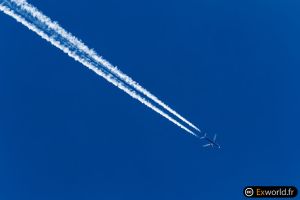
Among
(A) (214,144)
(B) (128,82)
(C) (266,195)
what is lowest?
(C) (266,195)

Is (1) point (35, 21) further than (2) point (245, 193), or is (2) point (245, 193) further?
(2) point (245, 193)

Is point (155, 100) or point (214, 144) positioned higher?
point (214, 144)

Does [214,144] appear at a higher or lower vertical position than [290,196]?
higher

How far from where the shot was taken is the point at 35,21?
68.4 feet

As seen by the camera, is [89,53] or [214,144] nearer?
[89,53]

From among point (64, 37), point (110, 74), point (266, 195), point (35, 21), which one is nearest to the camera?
point (35, 21)

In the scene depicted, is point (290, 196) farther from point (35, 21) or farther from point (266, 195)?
point (35, 21)

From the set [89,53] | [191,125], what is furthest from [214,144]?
[89,53]

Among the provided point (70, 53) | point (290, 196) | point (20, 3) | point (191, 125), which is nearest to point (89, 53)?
point (70, 53)

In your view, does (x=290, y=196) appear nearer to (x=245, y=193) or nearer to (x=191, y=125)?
(x=245, y=193)

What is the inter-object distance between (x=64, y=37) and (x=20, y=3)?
3727 millimetres

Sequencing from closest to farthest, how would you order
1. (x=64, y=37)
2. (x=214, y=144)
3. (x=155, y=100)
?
(x=64, y=37) < (x=155, y=100) < (x=214, y=144)

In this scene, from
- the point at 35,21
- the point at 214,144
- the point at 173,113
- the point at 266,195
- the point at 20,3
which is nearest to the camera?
the point at 20,3

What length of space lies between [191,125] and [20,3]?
20364mm
